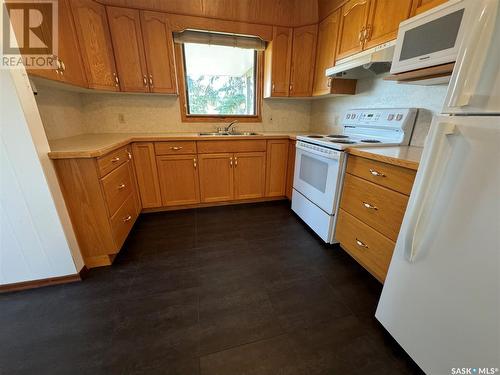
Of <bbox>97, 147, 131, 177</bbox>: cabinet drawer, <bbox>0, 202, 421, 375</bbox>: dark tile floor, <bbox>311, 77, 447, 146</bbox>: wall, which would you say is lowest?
<bbox>0, 202, 421, 375</bbox>: dark tile floor

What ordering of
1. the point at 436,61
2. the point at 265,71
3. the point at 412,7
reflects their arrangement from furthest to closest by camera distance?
the point at 265,71 < the point at 412,7 < the point at 436,61

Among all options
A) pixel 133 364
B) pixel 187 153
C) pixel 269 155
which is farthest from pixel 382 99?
pixel 133 364

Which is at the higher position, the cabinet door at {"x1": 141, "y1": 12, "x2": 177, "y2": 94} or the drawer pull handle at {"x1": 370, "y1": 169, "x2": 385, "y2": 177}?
the cabinet door at {"x1": 141, "y1": 12, "x2": 177, "y2": 94}

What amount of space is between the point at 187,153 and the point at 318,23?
209 centimetres

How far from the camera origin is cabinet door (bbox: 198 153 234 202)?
2.43m

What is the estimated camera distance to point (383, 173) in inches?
51.3

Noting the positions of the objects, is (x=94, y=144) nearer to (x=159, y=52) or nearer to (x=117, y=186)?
(x=117, y=186)

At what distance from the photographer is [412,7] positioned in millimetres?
1380

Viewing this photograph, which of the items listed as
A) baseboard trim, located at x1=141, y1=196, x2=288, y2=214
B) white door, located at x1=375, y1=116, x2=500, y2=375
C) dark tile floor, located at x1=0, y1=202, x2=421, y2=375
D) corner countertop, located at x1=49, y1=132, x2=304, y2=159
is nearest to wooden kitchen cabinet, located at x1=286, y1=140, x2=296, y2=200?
corner countertop, located at x1=49, y1=132, x2=304, y2=159

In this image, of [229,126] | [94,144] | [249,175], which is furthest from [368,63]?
[94,144]

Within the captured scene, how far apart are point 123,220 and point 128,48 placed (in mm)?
1750

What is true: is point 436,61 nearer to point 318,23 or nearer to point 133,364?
point 318,23

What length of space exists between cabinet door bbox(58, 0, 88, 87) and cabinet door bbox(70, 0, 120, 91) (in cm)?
6

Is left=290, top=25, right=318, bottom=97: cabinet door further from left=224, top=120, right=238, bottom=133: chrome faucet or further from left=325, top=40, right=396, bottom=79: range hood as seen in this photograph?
left=224, top=120, right=238, bottom=133: chrome faucet
